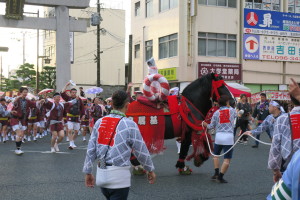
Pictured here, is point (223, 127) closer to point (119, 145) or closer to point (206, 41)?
point (119, 145)

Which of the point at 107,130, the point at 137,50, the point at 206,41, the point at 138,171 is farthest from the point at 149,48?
the point at 107,130

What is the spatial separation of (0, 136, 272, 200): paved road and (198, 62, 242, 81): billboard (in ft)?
54.4

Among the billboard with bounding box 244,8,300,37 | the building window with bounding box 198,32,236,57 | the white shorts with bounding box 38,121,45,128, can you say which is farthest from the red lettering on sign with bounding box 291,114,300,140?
the billboard with bounding box 244,8,300,37

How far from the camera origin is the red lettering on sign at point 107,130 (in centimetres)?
404

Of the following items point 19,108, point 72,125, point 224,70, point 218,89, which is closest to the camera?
point 218,89

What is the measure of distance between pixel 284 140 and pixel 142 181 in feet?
13.3

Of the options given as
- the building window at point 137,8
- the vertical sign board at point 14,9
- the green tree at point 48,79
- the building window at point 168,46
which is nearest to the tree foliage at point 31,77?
the green tree at point 48,79

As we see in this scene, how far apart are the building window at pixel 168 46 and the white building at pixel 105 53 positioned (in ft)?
66.3

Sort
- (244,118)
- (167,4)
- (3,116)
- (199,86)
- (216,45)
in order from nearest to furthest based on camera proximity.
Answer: (199,86) < (244,118) < (3,116) < (216,45) < (167,4)

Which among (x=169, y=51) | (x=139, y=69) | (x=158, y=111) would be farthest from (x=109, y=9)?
(x=158, y=111)

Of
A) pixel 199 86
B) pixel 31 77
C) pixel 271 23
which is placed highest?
pixel 271 23

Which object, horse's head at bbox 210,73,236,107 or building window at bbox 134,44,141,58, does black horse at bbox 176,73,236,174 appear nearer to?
horse's head at bbox 210,73,236,107

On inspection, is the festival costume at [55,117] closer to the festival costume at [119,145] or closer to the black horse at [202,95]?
the black horse at [202,95]

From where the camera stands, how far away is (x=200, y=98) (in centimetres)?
852
